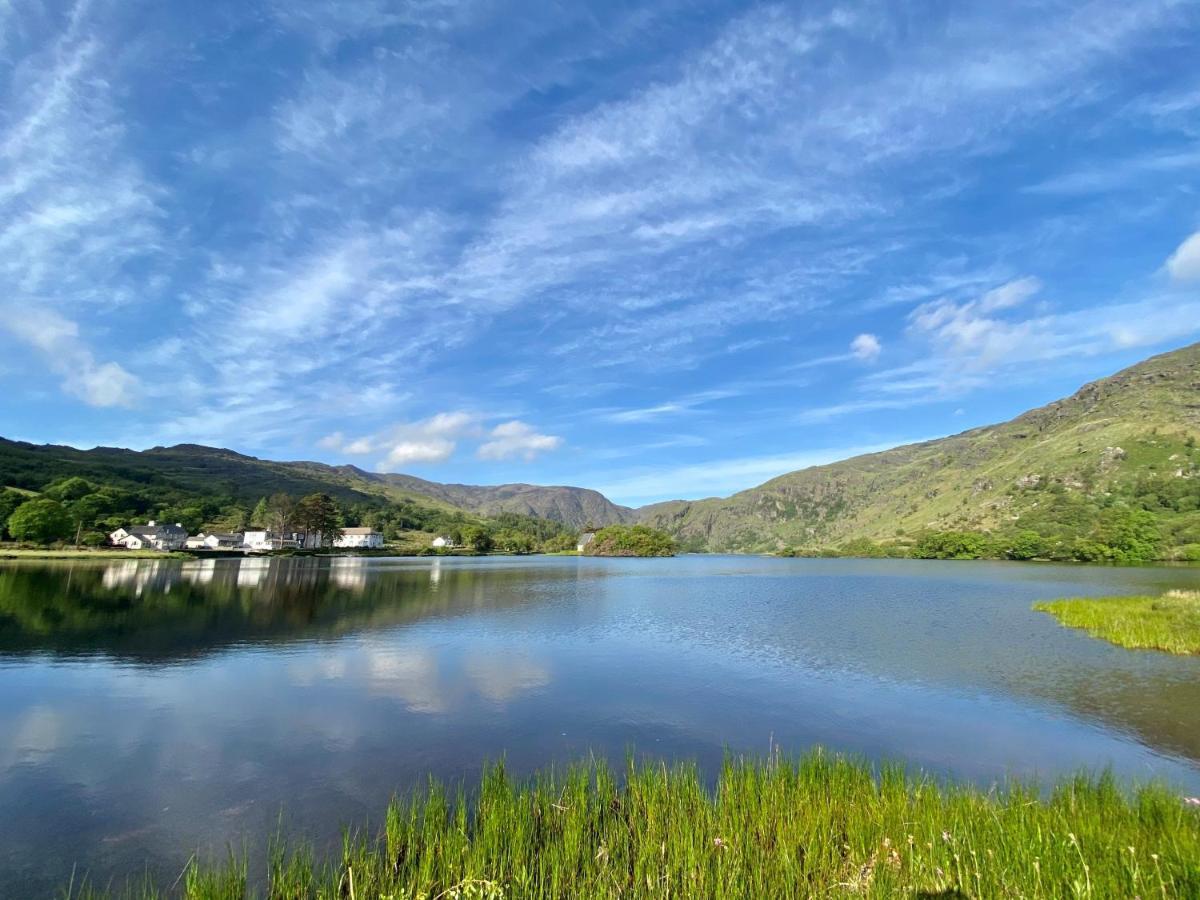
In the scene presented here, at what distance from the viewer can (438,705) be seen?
22.6 m

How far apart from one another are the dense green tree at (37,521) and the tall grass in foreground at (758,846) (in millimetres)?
138031

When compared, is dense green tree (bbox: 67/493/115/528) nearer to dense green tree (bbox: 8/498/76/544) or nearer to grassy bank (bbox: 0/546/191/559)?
dense green tree (bbox: 8/498/76/544)

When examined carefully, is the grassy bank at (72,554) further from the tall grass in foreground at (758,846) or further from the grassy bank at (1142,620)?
the grassy bank at (1142,620)

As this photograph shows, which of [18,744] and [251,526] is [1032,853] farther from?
[251,526]

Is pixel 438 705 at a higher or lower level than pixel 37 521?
lower

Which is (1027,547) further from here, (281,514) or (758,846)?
(281,514)

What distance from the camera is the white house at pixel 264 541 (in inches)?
6949

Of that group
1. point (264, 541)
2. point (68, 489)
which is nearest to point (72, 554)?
point (68, 489)

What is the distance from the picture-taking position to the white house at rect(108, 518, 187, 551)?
136375 mm

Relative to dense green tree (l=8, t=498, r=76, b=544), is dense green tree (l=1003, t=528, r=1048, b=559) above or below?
below

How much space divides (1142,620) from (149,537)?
7050 inches

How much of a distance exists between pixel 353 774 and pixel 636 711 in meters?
10.7

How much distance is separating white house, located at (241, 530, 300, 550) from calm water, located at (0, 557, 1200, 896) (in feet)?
458

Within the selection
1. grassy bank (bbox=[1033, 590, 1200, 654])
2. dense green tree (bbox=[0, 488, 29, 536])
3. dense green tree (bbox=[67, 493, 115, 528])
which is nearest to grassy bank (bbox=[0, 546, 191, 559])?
dense green tree (bbox=[0, 488, 29, 536])
